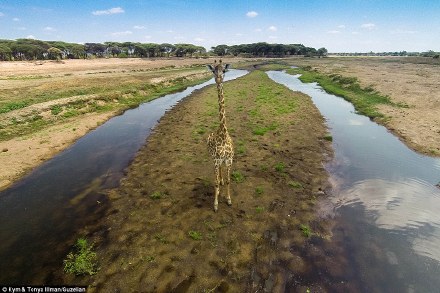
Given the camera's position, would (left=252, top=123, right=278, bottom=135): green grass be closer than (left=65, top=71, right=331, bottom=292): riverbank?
No

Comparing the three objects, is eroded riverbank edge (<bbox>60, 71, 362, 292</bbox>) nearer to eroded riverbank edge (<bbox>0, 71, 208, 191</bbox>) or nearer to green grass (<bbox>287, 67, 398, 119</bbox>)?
eroded riverbank edge (<bbox>0, 71, 208, 191</bbox>)

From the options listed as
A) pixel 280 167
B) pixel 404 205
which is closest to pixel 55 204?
pixel 280 167

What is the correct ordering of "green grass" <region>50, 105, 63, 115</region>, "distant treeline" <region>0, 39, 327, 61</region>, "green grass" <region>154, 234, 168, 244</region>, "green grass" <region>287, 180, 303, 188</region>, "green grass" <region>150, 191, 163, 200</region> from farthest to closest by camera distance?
"distant treeline" <region>0, 39, 327, 61</region> → "green grass" <region>50, 105, 63, 115</region> → "green grass" <region>287, 180, 303, 188</region> → "green grass" <region>150, 191, 163, 200</region> → "green grass" <region>154, 234, 168, 244</region>

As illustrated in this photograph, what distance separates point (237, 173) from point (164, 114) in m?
18.2

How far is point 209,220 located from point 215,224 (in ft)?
1.27

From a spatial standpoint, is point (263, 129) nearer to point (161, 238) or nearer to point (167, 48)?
point (161, 238)

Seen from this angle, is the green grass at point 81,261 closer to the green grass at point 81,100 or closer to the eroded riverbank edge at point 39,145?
the eroded riverbank edge at point 39,145

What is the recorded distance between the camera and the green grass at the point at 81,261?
8.80 m

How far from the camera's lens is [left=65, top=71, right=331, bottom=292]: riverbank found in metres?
8.71

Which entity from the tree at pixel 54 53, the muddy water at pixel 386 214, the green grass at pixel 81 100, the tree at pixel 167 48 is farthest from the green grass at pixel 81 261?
the tree at pixel 167 48

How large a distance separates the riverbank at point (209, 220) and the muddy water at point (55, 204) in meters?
1.00

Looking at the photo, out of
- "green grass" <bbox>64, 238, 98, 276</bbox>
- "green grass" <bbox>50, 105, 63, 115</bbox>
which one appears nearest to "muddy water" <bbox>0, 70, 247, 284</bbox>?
"green grass" <bbox>64, 238, 98, 276</bbox>

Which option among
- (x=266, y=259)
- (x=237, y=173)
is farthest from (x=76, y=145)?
(x=266, y=259)

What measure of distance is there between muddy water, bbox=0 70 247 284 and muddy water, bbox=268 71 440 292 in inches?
416
